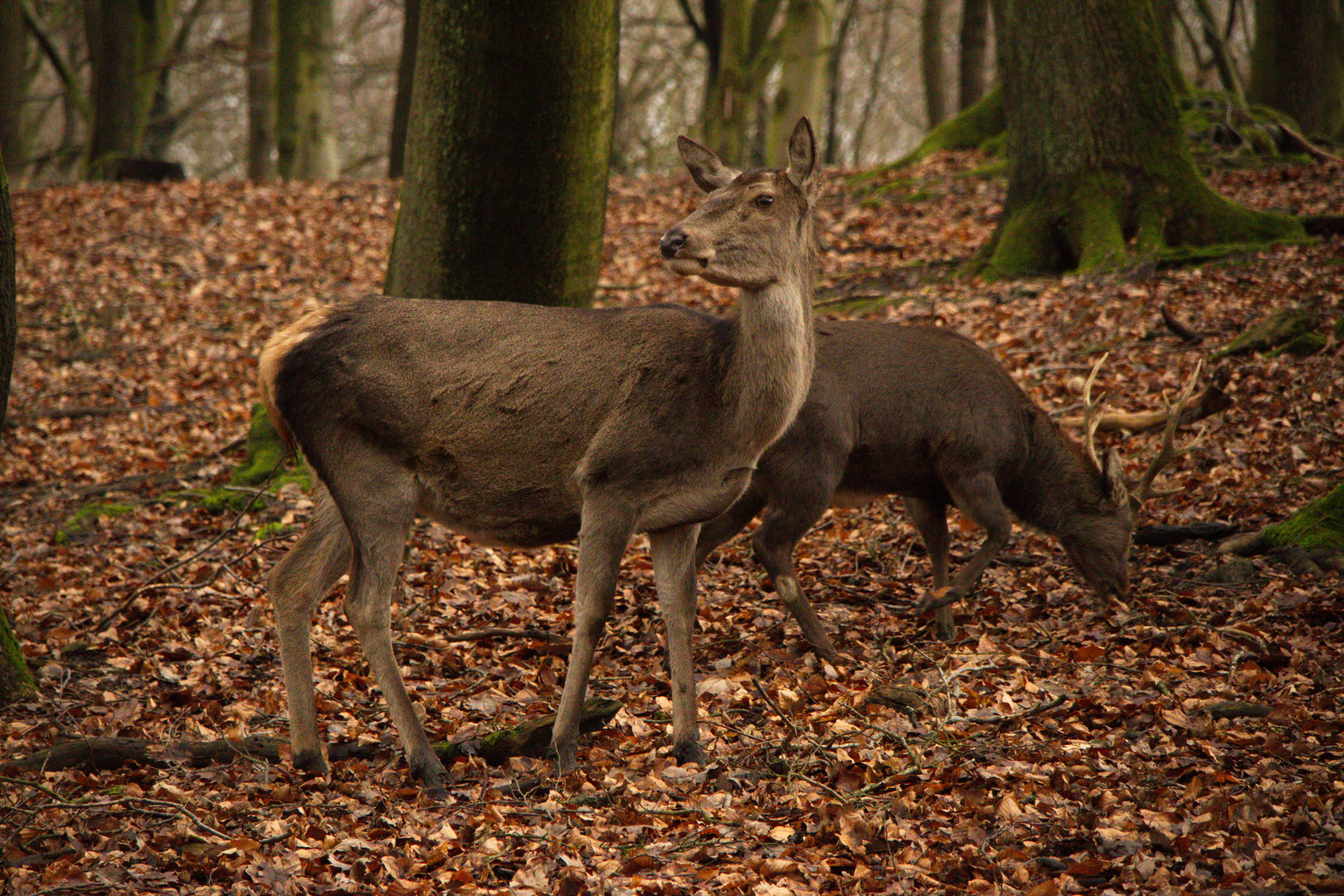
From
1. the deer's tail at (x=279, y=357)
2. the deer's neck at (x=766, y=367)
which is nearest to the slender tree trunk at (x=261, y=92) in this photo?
the deer's tail at (x=279, y=357)

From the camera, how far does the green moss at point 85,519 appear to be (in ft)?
28.8

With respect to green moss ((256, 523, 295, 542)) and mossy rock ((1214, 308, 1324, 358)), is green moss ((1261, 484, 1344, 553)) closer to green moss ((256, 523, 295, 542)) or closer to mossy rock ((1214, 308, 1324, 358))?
mossy rock ((1214, 308, 1324, 358))

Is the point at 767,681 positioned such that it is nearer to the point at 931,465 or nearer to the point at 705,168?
the point at 931,465

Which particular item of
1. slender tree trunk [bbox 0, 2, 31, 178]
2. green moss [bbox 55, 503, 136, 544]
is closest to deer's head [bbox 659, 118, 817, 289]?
green moss [bbox 55, 503, 136, 544]

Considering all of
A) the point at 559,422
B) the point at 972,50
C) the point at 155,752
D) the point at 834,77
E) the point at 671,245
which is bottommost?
the point at 155,752

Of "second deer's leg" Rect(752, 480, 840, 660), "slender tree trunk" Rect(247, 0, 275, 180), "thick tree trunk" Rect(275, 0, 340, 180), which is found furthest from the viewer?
"slender tree trunk" Rect(247, 0, 275, 180)

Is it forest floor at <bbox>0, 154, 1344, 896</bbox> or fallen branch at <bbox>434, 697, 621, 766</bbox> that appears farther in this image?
fallen branch at <bbox>434, 697, 621, 766</bbox>

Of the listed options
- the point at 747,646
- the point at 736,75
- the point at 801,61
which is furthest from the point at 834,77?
the point at 747,646

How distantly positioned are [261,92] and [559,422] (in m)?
22.7

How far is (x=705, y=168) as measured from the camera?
5590 millimetres

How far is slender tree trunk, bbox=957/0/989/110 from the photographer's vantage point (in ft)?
72.0

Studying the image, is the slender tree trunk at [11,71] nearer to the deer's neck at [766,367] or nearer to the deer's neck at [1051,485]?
the deer's neck at [1051,485]

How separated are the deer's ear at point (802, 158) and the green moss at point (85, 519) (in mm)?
6196

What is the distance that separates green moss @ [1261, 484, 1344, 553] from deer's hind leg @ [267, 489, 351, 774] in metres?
5.35
